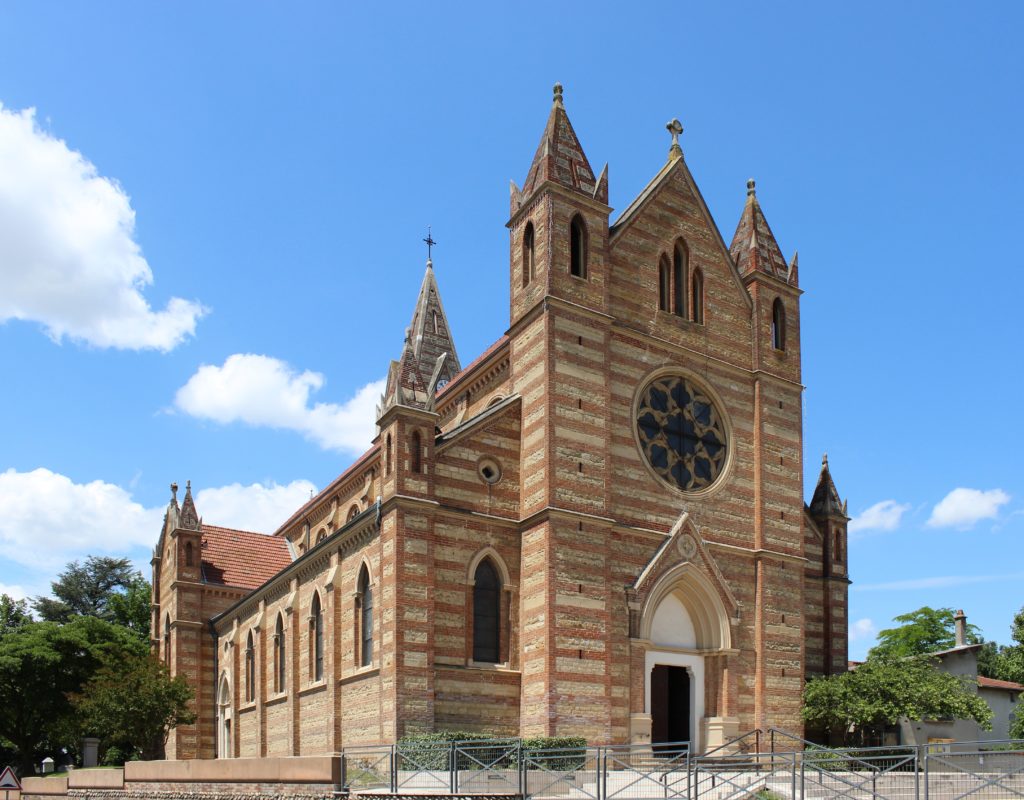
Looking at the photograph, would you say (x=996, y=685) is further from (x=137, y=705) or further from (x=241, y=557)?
(x=137, y=705)

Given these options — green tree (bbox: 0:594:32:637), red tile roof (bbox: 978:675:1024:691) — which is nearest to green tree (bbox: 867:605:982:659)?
red tile roof (bbox: 978:675:1024:691)

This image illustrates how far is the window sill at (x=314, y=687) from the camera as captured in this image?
29.2 m

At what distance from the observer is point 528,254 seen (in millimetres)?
28438

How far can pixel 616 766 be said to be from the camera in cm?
2381

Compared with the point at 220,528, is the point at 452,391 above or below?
above

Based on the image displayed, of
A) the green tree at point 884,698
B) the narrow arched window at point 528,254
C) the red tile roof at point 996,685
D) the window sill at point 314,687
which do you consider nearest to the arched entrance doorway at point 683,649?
the green tree at point 884,698

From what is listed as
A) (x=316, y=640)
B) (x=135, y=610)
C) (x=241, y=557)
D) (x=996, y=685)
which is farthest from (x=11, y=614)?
(x=996, y=685)

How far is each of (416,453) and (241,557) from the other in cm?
2143

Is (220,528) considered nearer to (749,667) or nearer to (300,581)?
(300,581)

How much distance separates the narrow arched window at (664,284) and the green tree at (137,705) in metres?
21.5

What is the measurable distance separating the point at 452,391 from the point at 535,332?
622 cm

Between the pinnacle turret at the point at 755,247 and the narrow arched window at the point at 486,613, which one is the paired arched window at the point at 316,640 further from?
the pinnacle turret at the point at 755,247

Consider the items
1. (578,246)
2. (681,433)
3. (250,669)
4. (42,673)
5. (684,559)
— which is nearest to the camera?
(684,559)

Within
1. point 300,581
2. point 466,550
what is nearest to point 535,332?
point 466,550
